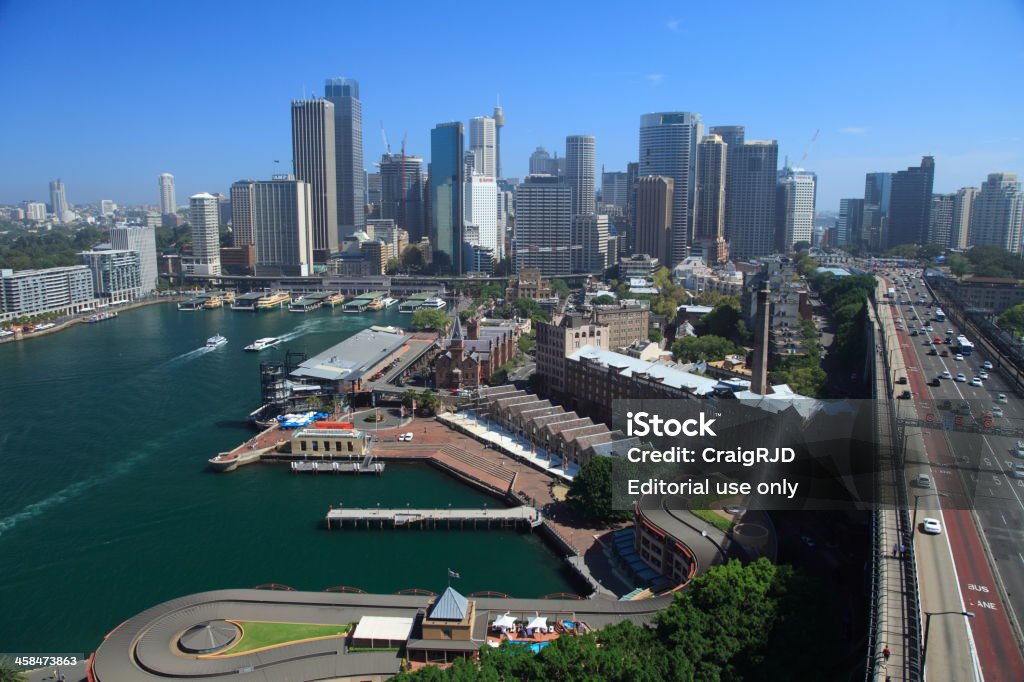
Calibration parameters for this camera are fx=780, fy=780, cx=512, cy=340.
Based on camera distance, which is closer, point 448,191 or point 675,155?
point 448,191

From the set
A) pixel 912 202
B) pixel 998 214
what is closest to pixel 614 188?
pixel 912 202

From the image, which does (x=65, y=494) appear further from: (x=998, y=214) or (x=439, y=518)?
(x=998, y=214)

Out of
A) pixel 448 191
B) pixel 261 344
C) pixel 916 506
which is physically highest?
pixel 448 191

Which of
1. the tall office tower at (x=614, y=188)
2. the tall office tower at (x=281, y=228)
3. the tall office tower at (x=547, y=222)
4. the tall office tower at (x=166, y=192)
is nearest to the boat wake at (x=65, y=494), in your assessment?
the tall office tower at (x=547, y=222)

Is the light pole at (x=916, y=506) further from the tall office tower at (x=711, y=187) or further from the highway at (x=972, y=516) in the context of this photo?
the tall office tower at (x=711, y=187)

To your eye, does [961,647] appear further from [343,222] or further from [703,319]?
[343,222]

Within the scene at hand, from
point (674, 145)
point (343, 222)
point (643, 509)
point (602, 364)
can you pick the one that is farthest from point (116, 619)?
point (343, 222)

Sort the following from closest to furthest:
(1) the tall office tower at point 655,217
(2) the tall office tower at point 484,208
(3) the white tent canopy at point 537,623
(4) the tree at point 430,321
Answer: (3) the white tent canopy at point 537,623 → (4) the tree at point 430,321 → (1) the tall office tower at point 655,217 → (2) the tall office tower at point 484,208
